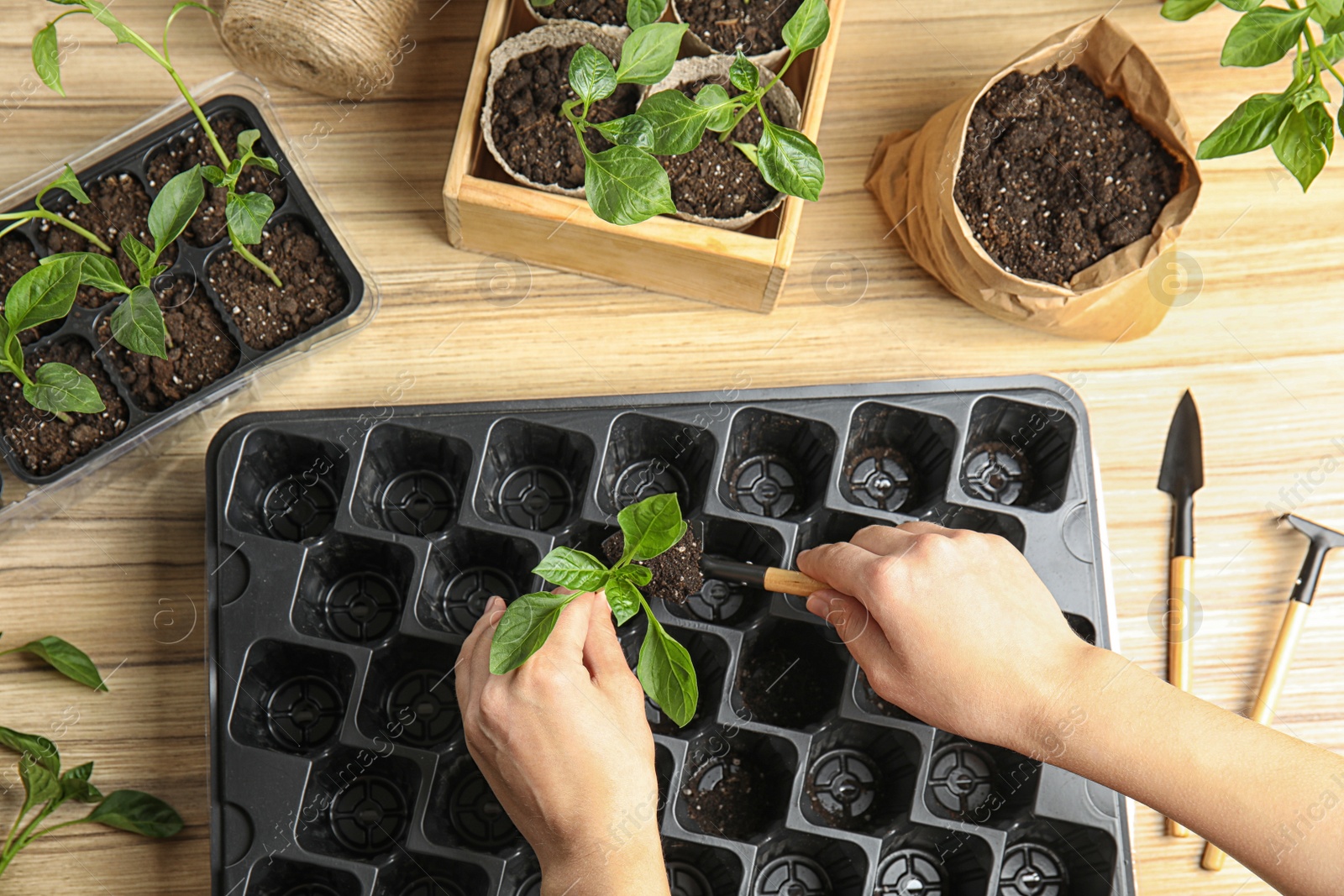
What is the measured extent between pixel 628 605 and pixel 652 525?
0.35 feet

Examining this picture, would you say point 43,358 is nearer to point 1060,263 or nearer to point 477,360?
point 477,360

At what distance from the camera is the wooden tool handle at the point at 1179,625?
44.6 inches

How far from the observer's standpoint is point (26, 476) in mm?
1024

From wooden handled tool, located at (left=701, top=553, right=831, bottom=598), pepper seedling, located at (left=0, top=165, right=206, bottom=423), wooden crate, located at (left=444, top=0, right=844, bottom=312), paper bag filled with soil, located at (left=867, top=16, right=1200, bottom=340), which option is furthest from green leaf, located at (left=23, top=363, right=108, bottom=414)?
paper bag filled with soil, located at (left=867, top=16, right=1200, bottom=340)

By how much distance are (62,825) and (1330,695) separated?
5.25ft

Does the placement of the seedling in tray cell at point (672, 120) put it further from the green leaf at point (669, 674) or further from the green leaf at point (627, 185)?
the green leaf at point (669, 674)

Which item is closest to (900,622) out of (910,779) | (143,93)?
(910,779)

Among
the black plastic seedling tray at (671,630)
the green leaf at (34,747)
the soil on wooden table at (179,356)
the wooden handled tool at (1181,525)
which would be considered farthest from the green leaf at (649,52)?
the green leaf at (34,747)

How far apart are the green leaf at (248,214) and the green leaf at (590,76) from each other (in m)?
0.33

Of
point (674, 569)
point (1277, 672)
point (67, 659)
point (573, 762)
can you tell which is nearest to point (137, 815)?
point (67, 659)

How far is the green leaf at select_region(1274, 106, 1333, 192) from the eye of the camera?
33.7 inches

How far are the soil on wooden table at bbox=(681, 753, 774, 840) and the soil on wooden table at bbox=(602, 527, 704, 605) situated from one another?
0.24m

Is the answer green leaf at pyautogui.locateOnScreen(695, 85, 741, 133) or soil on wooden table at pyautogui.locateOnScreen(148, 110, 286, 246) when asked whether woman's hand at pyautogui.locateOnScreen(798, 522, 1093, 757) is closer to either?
green leaf at pyautogui.locateOnScreen(695, 85, 741, 133)

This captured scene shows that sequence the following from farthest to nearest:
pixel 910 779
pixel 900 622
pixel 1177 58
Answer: pixel 1177 58 → pixel 910 779 → pixel 900 622
